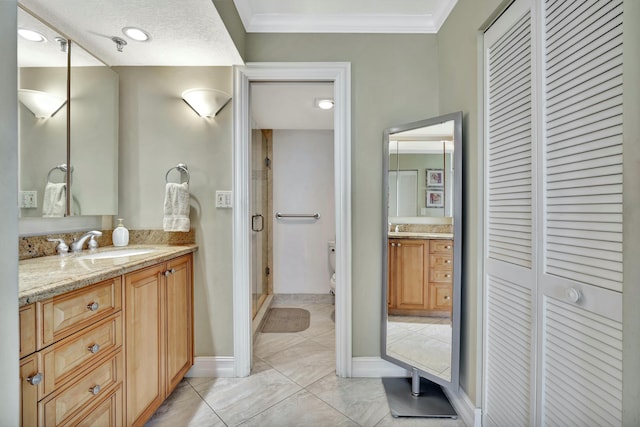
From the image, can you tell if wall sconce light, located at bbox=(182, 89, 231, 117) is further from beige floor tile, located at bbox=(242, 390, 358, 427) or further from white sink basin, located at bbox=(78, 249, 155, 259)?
beige floor tile, located at bbox=(242, 390, 358, 427)

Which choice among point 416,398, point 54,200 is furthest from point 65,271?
point 416,398

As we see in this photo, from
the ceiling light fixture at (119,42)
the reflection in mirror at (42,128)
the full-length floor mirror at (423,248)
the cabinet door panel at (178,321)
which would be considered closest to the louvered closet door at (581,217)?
the full-length floor mirror at (423,248)

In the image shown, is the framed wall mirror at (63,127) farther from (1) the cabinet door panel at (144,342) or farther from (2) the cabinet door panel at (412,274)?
(2) the cabinet door panel at (412,274)

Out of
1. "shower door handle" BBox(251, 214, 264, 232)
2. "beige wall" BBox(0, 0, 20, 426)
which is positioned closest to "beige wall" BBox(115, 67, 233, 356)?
"shower door handle" BBox(251, 214, 264, 232)

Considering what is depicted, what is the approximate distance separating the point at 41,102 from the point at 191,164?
0.75 metres

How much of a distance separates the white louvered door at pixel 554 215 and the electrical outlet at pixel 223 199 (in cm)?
151

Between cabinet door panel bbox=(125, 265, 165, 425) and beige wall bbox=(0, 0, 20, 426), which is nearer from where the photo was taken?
beige wall bbox=(0, 0, 20, 426)

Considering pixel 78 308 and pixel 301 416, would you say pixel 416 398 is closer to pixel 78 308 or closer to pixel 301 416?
pixel 301 416

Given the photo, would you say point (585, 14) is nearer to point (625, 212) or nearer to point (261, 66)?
point (625, 212)

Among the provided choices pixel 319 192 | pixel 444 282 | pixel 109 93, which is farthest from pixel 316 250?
pixel 109 93

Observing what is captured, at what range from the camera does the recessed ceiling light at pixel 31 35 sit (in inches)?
51.5

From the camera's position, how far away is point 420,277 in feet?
5.68

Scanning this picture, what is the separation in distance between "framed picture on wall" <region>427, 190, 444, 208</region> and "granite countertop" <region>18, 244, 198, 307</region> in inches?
59.6

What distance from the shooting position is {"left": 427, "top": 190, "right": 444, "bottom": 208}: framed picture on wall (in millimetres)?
1646
